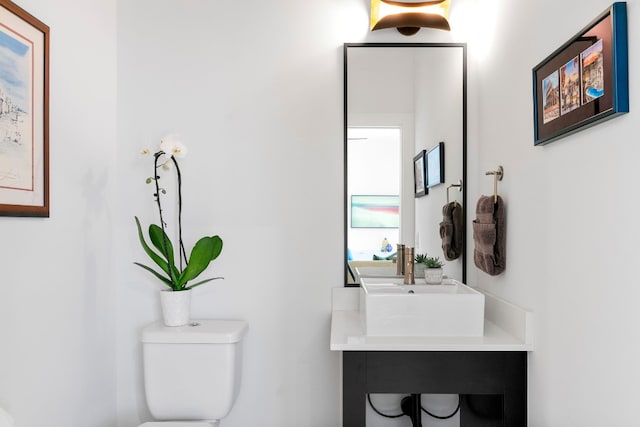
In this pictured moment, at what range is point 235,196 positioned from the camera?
2.20m

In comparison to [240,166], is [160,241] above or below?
below

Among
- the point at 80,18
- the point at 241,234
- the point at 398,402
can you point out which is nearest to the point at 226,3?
the point at 80,18

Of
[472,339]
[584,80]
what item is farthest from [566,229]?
[472,339]

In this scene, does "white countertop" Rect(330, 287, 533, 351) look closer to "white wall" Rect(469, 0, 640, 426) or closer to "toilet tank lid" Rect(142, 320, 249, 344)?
"white wall" Rect(469, 0, 640, 426)

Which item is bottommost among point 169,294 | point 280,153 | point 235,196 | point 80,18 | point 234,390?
point 234,390

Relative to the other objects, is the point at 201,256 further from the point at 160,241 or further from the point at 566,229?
the point at 566,229

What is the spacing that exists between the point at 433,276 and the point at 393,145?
597 mm

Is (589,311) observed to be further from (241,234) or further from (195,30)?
(195,30)

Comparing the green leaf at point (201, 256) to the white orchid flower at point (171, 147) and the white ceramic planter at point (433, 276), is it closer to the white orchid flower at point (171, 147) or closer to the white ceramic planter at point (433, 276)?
the white orchid flower at point (171, 147)

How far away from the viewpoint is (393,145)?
2.19m

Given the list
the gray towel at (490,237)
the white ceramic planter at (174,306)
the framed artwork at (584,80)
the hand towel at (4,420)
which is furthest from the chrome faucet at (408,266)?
the hand towel at (4,420)

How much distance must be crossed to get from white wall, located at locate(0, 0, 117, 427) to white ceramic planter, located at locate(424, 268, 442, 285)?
4.45 ft

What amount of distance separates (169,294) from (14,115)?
878mm

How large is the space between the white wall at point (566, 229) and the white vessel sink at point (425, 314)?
18 cm
